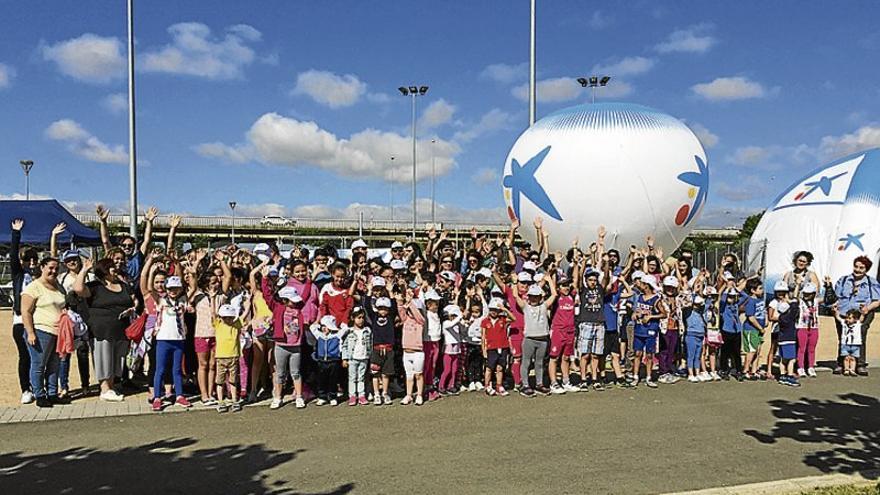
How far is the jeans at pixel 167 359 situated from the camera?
7254 millimetres

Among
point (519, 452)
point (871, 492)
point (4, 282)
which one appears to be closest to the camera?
point (871, 492)

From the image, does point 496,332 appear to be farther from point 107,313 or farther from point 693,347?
point 107,313

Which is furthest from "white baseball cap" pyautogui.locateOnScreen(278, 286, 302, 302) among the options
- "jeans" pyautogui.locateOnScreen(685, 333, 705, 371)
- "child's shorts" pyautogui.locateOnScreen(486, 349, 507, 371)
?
"jeans" pyautogui.locateOnScreen(685, 333, 705, 371)

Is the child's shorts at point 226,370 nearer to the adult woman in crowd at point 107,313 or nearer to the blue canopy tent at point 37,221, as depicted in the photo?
the adult woman in crowd at point 107,313

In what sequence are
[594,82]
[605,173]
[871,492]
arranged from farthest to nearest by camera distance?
1. [594,82]
2. [605,173]
3. [871,492]

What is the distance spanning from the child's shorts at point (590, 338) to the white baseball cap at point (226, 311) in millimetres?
3863

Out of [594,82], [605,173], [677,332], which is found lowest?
[677,332]

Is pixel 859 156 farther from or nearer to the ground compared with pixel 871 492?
farther from the ground

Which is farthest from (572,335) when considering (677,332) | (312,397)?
(312,397)

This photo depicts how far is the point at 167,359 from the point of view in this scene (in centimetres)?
735

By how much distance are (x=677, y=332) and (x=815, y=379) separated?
194 cm

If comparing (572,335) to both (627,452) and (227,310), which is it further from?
(227,310)

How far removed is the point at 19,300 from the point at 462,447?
16.0 ft

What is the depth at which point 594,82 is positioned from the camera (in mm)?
28672
